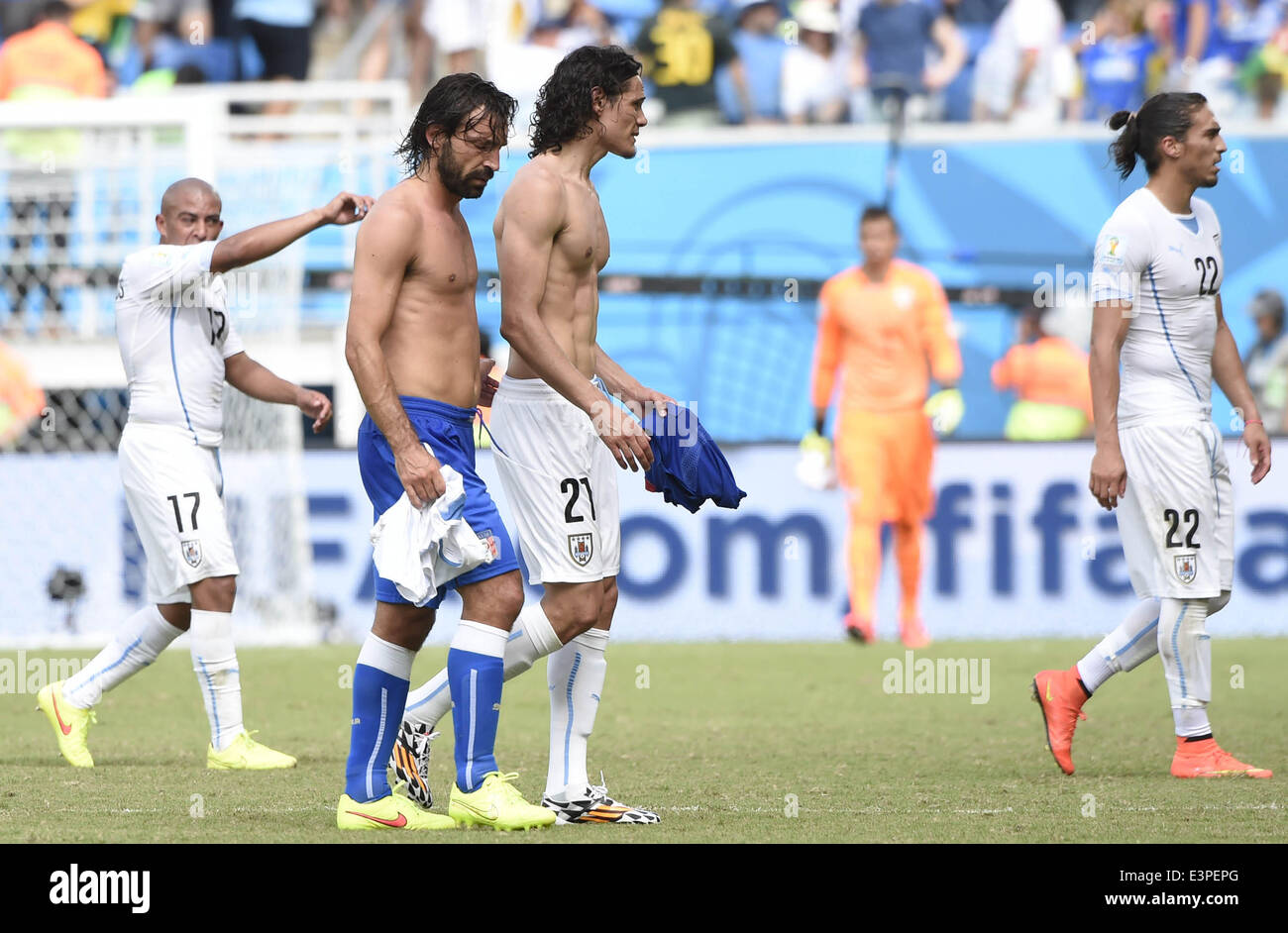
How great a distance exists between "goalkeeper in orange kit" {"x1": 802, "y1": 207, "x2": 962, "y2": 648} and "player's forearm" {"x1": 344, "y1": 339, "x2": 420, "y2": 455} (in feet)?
22.3

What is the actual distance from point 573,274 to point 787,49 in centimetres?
1114

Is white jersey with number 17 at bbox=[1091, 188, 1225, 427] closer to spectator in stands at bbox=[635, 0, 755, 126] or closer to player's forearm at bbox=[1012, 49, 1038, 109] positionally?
spectator in stands at bbox=[635, 0, 755, 126]

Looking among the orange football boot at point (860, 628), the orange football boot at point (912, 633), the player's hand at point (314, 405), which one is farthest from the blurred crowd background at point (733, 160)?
the player's hand at point (314, 405)

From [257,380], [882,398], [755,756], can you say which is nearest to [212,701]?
[257,380]

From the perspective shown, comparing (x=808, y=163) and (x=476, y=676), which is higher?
(x=808, y=163)

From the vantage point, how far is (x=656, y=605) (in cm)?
1217

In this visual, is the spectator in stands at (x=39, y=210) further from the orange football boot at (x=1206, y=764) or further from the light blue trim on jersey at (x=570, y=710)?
the orange football boot at (x=1206, y=764)

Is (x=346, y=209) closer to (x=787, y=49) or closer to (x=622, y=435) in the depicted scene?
(x=622, y=435)

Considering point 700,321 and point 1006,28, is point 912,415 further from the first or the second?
point 1006,28

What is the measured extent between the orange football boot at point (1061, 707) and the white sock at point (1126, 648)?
5 cm

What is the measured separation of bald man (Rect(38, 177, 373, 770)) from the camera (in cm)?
697

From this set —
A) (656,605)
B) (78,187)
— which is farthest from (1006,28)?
(78,187)
